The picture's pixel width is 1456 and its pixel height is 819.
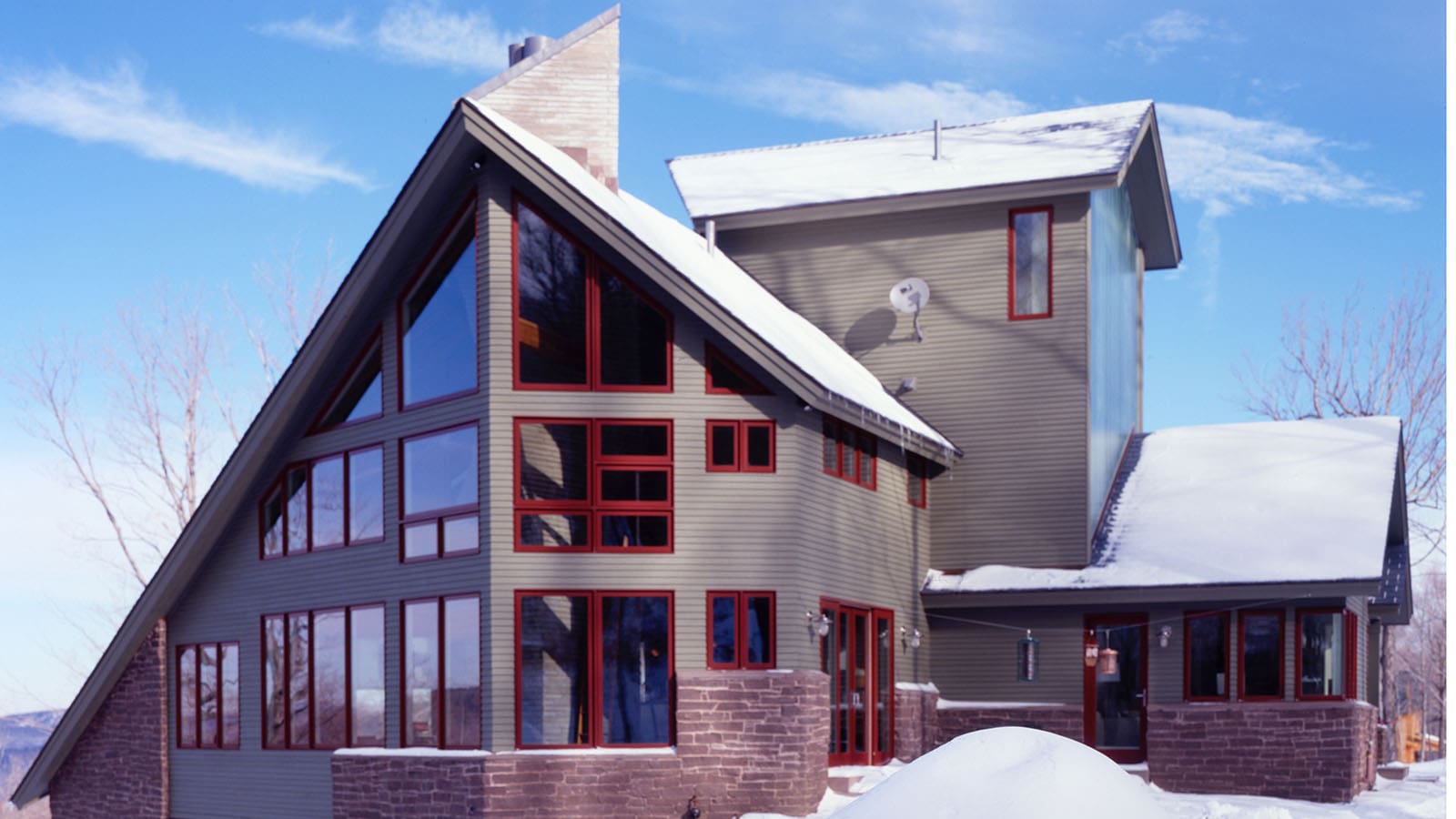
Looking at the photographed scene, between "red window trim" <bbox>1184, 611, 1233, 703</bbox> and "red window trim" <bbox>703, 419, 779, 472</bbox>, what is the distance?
18.4 feet

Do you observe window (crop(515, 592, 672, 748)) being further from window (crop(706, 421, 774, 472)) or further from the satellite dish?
the satellite dish

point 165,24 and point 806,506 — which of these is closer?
point 806,506

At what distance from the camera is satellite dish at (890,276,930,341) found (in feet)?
64.3

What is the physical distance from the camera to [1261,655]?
1759 centimetres

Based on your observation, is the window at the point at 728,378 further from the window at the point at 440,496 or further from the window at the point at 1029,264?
the window at the point at 1029,264

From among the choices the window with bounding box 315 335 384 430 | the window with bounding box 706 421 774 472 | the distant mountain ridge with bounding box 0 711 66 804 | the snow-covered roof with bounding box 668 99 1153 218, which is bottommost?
the distant mountain ridge with bounding box 0 711 66 804

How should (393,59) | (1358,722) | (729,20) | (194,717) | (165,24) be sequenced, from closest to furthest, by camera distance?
(1358,722)
(194,717)
(393,59)
(165,24)
(729,20)

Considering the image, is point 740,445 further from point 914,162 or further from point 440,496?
point 914,162

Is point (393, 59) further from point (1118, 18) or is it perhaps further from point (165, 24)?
point (1118, 18)

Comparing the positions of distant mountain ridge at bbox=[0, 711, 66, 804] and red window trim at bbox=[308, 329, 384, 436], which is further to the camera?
distant mountain ridge at bbox=[0, 711, 66, 804]

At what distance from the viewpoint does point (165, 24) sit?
3684 centimetres

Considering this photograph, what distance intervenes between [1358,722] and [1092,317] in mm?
5589

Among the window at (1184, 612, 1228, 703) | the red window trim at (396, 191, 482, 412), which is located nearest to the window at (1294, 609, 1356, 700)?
the window at (1184, 612, 1228, 703)

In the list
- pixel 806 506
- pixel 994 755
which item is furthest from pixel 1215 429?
pixel 994 755
